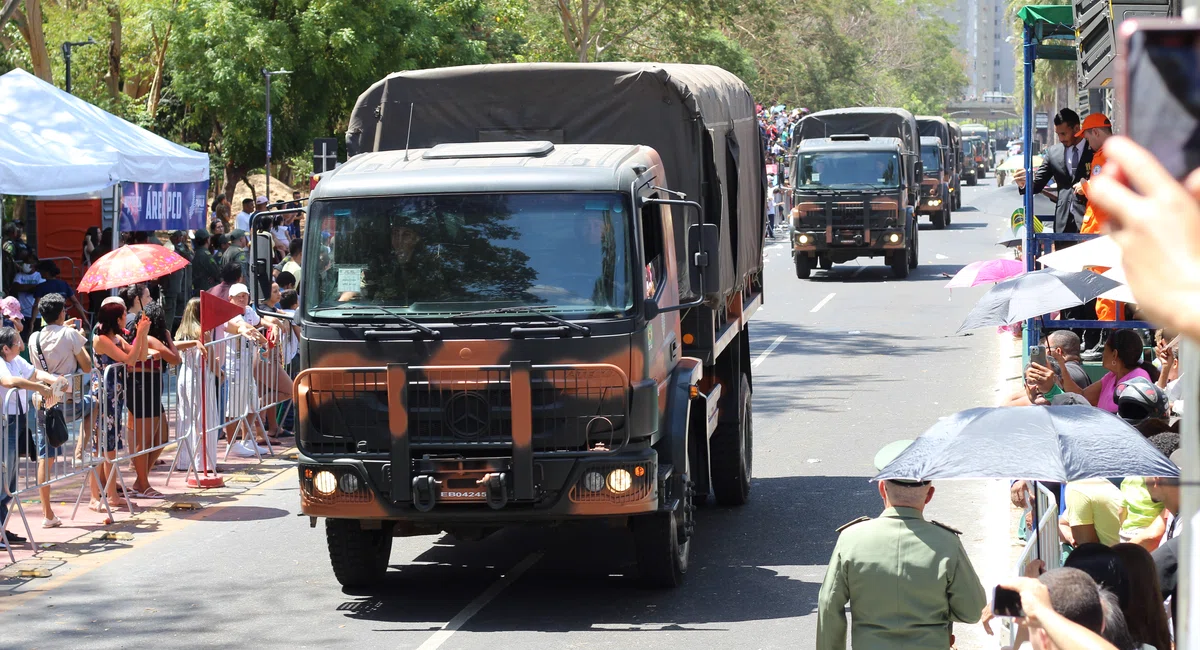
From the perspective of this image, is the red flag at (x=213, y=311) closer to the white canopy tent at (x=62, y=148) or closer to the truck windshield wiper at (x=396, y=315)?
the white canopy tent at (x=62, y=148)

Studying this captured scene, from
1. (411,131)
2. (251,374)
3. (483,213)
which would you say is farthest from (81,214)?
(483,213)

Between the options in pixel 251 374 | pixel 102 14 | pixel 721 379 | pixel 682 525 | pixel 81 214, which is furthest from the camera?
pixel 102 14

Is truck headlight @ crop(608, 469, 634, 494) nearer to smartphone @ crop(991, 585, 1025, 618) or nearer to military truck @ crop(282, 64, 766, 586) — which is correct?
military truck @ crop(282, 64, 766, 586)

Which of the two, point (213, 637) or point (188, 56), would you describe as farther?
point (188, 56)

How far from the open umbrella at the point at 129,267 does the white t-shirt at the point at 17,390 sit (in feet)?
10.9

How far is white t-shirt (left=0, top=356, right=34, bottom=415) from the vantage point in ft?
32.7

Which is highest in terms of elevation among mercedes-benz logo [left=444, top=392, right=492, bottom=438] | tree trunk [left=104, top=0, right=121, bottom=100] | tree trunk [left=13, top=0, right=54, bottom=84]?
A: tree trunk [left=104, top=0, right=121, bottom=100]

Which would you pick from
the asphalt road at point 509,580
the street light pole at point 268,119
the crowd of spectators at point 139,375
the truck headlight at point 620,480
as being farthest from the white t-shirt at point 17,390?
the street light pole at point 268,119

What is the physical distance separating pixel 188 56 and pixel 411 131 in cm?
2688

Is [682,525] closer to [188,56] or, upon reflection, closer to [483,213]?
[483,213]

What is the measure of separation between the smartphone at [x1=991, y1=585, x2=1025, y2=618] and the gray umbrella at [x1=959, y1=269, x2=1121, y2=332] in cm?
486

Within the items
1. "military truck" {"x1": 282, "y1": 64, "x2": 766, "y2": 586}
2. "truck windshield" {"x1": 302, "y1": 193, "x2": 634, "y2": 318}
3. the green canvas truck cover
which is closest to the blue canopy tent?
the green canvas truck cover

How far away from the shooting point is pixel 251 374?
550 inches

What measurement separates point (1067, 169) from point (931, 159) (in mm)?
34548
